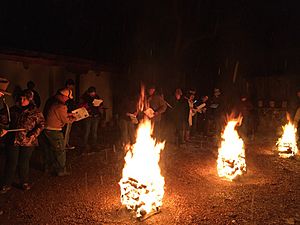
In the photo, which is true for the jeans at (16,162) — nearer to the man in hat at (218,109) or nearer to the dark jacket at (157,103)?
the dark jacket at (157,103)

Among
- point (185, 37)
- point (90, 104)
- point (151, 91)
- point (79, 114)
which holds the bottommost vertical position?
point (79, 114)

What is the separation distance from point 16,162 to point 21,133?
601mm

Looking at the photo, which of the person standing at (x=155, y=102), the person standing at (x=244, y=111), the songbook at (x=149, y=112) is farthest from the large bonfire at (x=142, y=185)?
the person standing at (x=244, y=111)

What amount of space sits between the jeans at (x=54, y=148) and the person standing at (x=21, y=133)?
706mm

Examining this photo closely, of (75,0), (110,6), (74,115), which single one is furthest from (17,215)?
(110,6)

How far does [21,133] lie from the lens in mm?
5898

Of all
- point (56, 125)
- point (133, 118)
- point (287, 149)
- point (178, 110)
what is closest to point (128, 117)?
point (133, 118)

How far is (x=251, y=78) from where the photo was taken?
17.9m

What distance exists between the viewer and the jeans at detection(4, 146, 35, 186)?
5.93 m

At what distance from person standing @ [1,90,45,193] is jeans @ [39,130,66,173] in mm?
706

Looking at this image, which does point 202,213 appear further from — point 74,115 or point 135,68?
point 135,68

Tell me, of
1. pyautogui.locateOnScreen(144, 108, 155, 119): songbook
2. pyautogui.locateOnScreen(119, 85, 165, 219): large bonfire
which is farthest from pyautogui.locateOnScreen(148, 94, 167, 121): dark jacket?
pyautogui.locateOnScreen(119, 85, 165, 219): large bonfire

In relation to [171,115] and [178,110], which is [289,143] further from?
[171,115]

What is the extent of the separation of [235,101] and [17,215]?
8.98m
